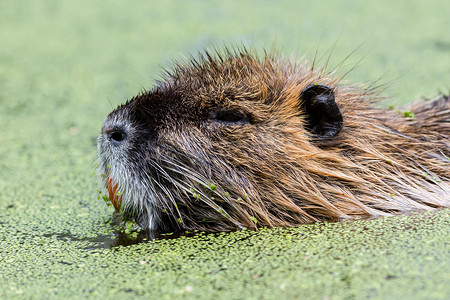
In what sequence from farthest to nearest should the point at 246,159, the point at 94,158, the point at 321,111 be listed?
the point at 94,158, the point at 321,111, the point at 246,159

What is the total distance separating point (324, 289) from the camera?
2.21m

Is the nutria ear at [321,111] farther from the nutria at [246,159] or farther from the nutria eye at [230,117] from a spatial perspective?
the nutria eye at [230,117]

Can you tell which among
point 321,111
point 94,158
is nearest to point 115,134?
point 321,111

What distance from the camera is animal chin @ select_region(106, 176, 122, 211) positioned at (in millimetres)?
2979

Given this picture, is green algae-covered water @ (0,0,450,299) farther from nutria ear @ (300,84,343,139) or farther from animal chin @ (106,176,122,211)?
nutria ear @ (300,84,343,139)

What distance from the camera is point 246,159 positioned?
9.57 feet

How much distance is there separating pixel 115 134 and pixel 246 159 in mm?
648

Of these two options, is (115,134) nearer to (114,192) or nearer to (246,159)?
(114,192)

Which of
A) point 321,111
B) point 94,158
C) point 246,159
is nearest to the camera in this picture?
point 246,159

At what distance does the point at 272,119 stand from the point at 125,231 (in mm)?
945

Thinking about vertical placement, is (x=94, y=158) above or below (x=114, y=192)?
above

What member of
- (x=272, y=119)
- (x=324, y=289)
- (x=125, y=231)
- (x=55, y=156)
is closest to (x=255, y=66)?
(x=272, y=119)

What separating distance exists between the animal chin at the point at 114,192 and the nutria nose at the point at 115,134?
0.20m

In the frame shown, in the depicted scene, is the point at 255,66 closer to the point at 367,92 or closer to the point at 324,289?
the point at 367,92
